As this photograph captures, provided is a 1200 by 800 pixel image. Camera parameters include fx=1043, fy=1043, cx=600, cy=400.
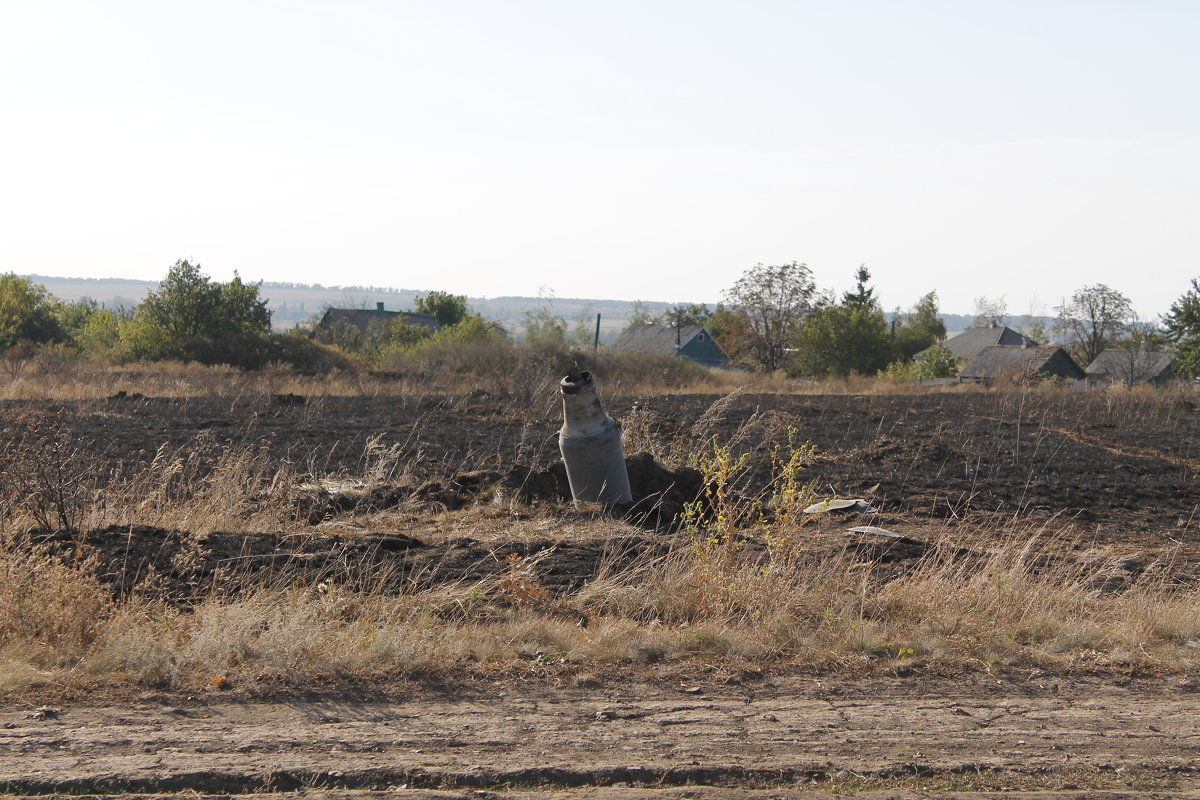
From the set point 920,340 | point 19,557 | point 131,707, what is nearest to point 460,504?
point 19,557

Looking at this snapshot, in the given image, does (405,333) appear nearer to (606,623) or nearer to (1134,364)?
(1134,364)

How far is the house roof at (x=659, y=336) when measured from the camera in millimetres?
84625

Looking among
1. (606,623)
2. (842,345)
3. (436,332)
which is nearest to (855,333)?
(842,345)

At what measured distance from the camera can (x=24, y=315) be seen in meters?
51.5

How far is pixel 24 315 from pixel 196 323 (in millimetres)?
14425

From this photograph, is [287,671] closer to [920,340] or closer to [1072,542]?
[1072,542]

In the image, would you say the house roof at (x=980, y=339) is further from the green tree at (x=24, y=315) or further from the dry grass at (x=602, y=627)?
the dry grass at (x=602, y=627)

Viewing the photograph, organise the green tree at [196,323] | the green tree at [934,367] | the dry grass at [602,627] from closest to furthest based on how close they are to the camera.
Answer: the dry grass at [602,627] < the green tree at [196,323] < the green tree at [934,367]

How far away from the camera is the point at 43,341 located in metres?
51.2

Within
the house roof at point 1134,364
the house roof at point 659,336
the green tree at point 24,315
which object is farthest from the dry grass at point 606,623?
the house roof at point 659,336

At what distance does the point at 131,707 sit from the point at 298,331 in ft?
174

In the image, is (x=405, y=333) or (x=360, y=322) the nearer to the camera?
(x=405, y=333)

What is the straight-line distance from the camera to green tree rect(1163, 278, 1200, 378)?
48906 millimetres

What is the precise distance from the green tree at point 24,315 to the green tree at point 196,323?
861cm
